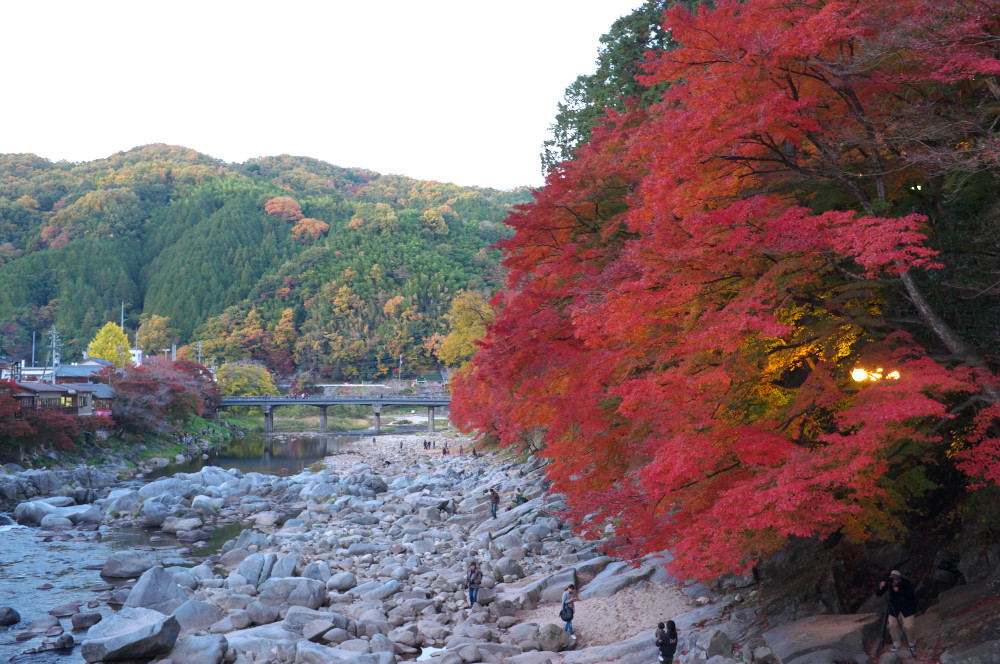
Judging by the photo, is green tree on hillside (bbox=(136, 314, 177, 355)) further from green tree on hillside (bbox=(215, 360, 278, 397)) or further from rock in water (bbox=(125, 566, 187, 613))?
rock in water (bbox=(125, 566, 187, 613))

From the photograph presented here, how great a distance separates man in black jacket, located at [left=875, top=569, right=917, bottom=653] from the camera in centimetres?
707

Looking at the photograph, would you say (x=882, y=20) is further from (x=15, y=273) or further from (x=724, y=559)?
(x=15, y=273)

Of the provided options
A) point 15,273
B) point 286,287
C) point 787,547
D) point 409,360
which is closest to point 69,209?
point 15,273

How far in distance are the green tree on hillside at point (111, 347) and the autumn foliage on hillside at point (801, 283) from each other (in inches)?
2675

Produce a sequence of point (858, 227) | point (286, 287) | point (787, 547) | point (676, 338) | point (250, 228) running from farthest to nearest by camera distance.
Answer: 1. point (250, 228)
2. point (286, 287)
3. point (787, 547)
4. point (676, 338)
5. point (858, 227)

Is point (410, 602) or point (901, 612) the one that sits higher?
point (901, 612)

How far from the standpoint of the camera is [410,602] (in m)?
13.4

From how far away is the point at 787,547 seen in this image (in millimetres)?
9930

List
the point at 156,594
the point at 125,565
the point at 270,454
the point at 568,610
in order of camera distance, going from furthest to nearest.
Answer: the point at 270,454, the point at 125,565, the point at 156,594, the point at 568,610

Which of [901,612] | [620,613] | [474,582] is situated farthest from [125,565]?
[901,612]

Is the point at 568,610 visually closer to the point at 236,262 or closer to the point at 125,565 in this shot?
the point at 125,565

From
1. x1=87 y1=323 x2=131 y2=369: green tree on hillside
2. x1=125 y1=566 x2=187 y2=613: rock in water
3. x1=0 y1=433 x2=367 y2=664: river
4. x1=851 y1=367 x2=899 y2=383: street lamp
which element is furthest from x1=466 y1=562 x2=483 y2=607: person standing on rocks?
x1=87 y1=323 x2=131 y2=369: green tree on hillside

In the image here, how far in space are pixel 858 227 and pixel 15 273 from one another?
122 meters

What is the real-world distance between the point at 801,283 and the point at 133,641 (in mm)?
11723
